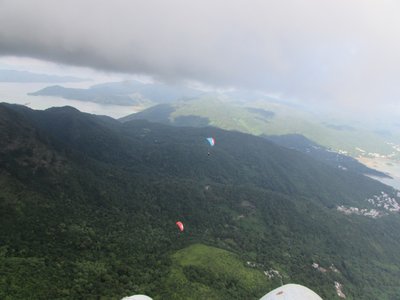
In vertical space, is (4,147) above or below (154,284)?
above

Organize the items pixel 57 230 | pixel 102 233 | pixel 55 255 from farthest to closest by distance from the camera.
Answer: pixel 102 233 → pixel 57 230 → pixel 55 255

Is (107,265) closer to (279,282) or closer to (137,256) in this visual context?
(137,256)

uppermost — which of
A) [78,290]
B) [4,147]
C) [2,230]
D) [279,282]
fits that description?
[4,147]

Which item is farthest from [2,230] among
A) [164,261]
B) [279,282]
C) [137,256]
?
[279,282]

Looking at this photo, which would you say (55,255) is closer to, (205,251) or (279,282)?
(205,251)

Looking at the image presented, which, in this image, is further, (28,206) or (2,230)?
(28,206)

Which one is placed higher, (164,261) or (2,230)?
(2,230)

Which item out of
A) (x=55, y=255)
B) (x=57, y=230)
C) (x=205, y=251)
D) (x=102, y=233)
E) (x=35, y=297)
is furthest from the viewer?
(x=205, y=251)

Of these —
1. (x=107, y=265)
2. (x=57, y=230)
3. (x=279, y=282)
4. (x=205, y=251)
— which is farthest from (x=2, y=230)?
(x=279, y=282)

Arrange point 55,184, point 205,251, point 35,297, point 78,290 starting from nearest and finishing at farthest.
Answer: point 35,297 → point 78,290 → point 205,251 → point 55,184
